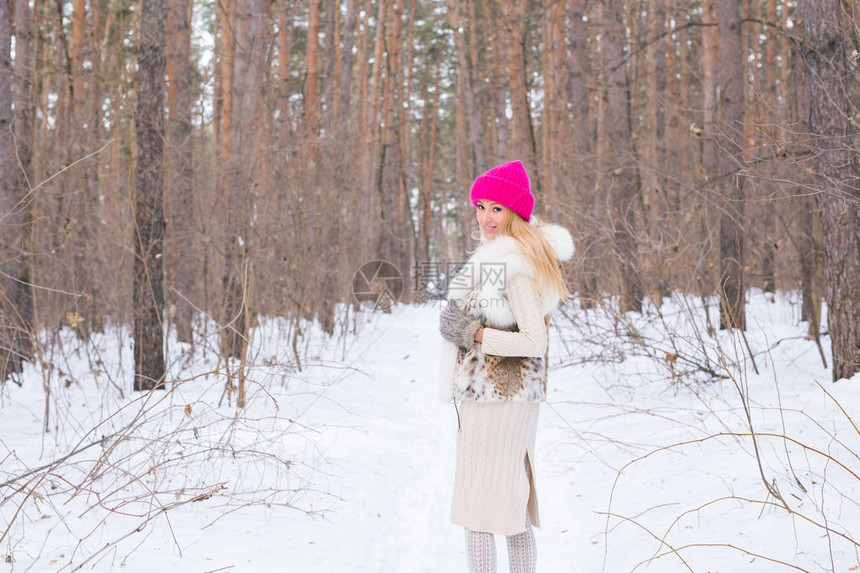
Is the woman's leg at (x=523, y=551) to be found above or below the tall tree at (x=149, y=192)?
below

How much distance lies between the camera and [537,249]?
7.51 ft

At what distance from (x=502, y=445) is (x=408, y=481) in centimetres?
213

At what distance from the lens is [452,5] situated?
506 inches

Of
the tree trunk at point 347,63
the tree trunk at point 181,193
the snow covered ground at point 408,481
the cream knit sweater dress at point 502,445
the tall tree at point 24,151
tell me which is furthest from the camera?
the tree trunk at point 347,63

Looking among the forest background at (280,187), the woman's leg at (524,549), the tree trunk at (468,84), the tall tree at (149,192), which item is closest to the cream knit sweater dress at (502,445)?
the woman's leg at (524,549)

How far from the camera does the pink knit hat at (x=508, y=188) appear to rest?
2307 mm

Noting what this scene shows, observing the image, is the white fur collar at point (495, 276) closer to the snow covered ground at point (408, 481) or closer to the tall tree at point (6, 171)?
the snow covered ground at point (408, 481)

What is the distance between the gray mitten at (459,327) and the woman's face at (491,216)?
0.32 meters

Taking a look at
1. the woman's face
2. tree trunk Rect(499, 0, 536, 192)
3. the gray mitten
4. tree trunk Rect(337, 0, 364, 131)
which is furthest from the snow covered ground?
tree trunk Rect(337, 0, 364, 131)

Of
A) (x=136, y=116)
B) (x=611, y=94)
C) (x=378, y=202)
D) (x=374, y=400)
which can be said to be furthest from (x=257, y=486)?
(x=378, y=202)

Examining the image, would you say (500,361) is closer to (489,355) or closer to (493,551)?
(489,355)

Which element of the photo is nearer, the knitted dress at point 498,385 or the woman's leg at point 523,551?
the knitted dress at point 498,385

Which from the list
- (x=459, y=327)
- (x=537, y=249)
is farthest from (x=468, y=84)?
(x=459, y=327)

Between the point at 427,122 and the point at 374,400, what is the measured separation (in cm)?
2433
